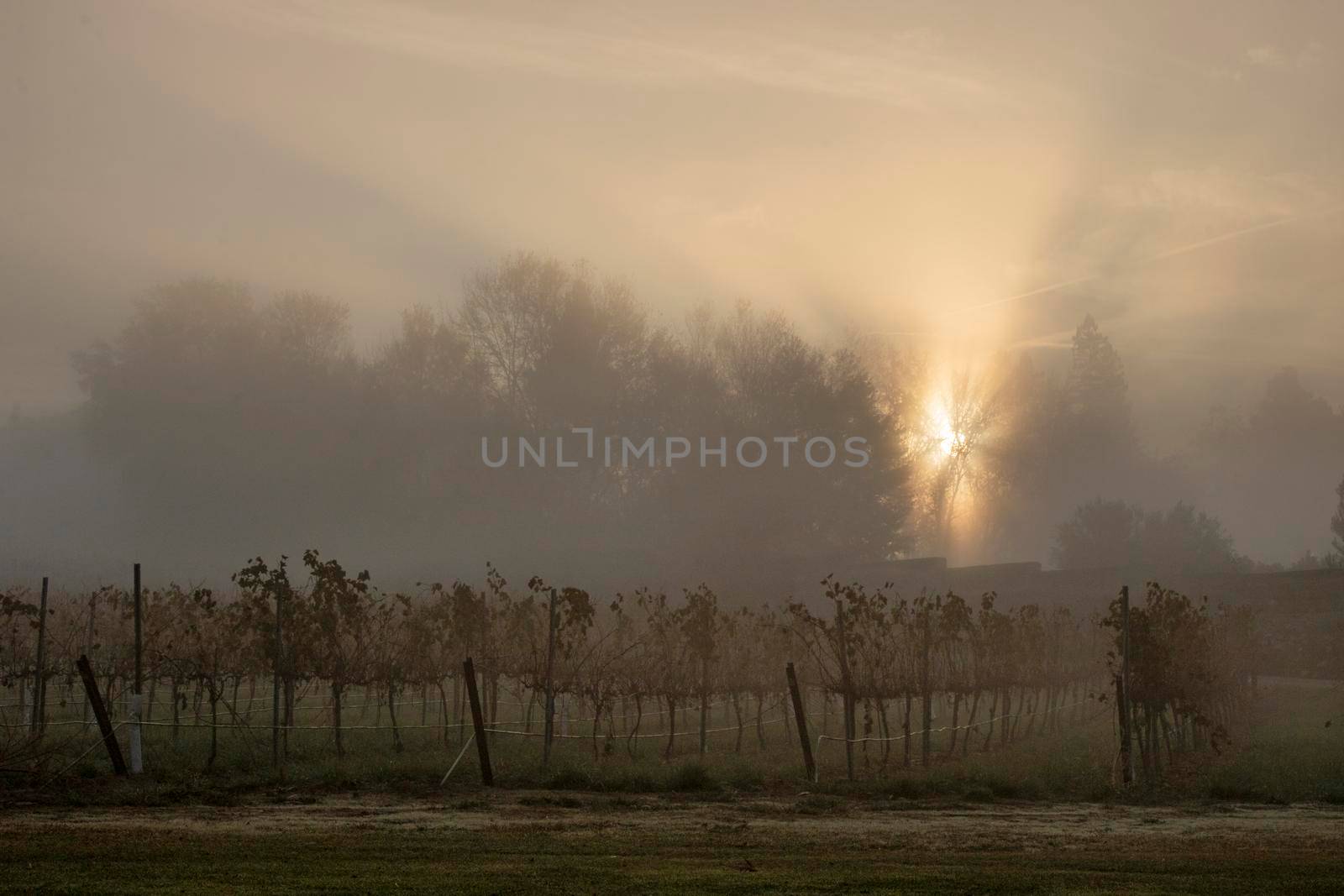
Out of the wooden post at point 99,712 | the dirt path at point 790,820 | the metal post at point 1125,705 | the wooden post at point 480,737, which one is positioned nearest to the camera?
the dirt path at point 790,820

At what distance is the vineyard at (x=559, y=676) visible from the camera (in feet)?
65.0

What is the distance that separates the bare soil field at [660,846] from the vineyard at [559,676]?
2759 millimetres

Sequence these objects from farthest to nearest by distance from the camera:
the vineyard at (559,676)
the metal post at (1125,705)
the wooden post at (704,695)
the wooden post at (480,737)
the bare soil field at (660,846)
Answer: the wooden post at (704,695) → the vineyard at (559,676) → the metal post at (1125,705) → the wooden post at (480,737) → the bare soil field at (660,846)

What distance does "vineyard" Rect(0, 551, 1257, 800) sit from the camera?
1980cm

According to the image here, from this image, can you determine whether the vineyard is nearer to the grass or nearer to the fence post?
the fence post

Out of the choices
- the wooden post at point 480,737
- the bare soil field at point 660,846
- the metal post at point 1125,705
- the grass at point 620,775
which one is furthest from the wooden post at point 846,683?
the wooden post at point 480,737

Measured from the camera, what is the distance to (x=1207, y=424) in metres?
118

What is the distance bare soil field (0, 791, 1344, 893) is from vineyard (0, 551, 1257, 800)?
276 centimetres

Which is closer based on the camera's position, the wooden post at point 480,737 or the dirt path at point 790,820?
the dirt path at point 790,820

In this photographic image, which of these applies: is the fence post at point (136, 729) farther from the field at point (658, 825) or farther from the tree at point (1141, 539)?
the tree at point (1141, 539)

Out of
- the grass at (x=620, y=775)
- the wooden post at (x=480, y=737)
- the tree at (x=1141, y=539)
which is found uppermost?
the tree at (x=1141, y=539)

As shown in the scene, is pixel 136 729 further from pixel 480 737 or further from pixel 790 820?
pixel 790 820

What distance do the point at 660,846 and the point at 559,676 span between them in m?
13.1

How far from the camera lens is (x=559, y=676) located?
2436cm
